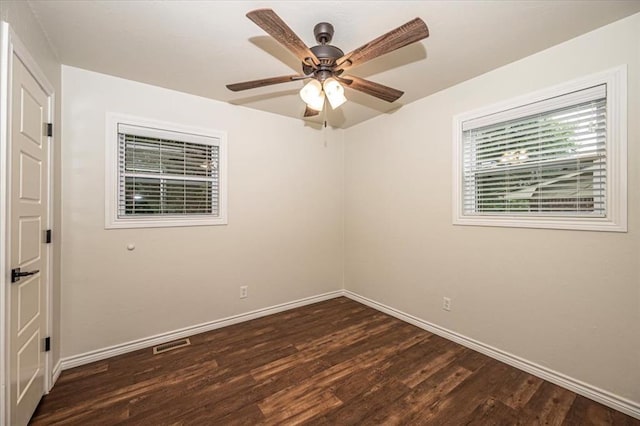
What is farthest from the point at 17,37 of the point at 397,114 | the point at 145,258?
the point at 397,114

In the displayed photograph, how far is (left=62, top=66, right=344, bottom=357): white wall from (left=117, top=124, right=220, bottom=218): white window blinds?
6.5 inches

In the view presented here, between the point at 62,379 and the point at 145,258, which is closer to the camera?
the point at 62,379

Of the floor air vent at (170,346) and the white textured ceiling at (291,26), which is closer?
the white textured ceiling at (291,26)

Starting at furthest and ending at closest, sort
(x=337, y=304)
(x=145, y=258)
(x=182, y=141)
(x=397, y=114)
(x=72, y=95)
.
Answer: (x=337, y=304), (x=397, y=114), (x=182, y=141), (x=145, y=258), (x=72, y=95)

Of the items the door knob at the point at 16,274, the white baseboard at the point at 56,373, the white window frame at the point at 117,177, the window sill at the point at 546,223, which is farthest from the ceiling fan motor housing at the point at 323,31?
the white baseboard at the point at 56,373

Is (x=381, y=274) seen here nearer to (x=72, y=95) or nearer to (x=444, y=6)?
(x=444, y=6)

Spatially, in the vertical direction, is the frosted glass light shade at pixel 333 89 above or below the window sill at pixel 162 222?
above

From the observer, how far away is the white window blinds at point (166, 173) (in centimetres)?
262

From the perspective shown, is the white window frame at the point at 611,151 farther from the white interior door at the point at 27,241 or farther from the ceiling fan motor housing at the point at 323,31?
the white interior door at the point at 27,241

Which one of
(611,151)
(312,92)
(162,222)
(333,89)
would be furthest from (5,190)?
(611,151)

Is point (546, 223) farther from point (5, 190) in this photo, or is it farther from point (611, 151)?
point (5, 190)

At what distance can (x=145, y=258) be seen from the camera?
8.82 ft

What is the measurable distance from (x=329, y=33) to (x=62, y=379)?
3.31 meters

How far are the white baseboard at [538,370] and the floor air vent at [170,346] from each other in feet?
7.84
